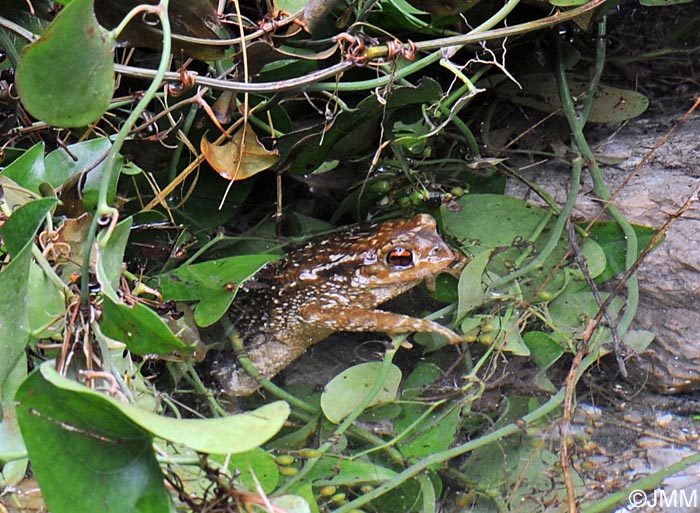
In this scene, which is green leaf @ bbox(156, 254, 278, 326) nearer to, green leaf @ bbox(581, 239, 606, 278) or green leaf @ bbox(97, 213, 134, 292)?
green leaf @ bbox(97, 213, 134, 292)

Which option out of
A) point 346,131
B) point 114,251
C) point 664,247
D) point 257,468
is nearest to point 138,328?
point 114,251

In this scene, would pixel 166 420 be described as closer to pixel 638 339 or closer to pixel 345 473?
pixel 345 473

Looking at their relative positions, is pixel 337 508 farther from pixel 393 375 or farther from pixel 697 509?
pixel 697 509

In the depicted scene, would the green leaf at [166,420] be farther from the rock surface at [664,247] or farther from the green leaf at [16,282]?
the rock surface at [664,247]

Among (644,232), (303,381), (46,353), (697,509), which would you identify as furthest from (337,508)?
(644,232)

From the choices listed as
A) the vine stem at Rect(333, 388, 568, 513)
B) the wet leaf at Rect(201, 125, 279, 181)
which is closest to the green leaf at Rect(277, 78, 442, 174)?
the wet leaf at Rect(201, 125, 279, 181)
